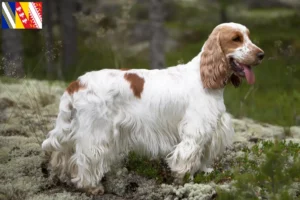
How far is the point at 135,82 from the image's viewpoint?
440 centimetres

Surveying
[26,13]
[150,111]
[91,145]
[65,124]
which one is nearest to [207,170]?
[150,111]

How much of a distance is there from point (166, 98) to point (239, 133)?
7.85ft

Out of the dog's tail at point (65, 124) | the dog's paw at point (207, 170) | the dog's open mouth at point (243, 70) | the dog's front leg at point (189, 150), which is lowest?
the dog's paw at point (207, 170)

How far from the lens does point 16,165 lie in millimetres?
4883

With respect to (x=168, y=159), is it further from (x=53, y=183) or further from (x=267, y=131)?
(x=267, y=131)

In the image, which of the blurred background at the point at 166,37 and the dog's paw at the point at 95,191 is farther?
the blurred background at the point at 166,37

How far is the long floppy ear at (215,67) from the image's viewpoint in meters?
4.37

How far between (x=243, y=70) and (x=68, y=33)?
11.7 metres

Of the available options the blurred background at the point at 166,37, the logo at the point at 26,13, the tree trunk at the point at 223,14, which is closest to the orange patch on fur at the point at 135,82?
the blurred background at the point at 166,37

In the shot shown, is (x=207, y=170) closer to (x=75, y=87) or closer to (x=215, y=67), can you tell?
(x=215, y=67)

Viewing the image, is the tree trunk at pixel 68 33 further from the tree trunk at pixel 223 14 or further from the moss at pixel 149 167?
the tree trunk at pixel 223 14

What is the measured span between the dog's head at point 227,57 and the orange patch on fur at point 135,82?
541 mm

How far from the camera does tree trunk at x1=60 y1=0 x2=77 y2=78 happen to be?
14805mm

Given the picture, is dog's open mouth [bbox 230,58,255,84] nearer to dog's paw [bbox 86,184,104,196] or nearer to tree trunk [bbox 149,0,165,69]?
dog's paw [bbox 86,184,104,196]
